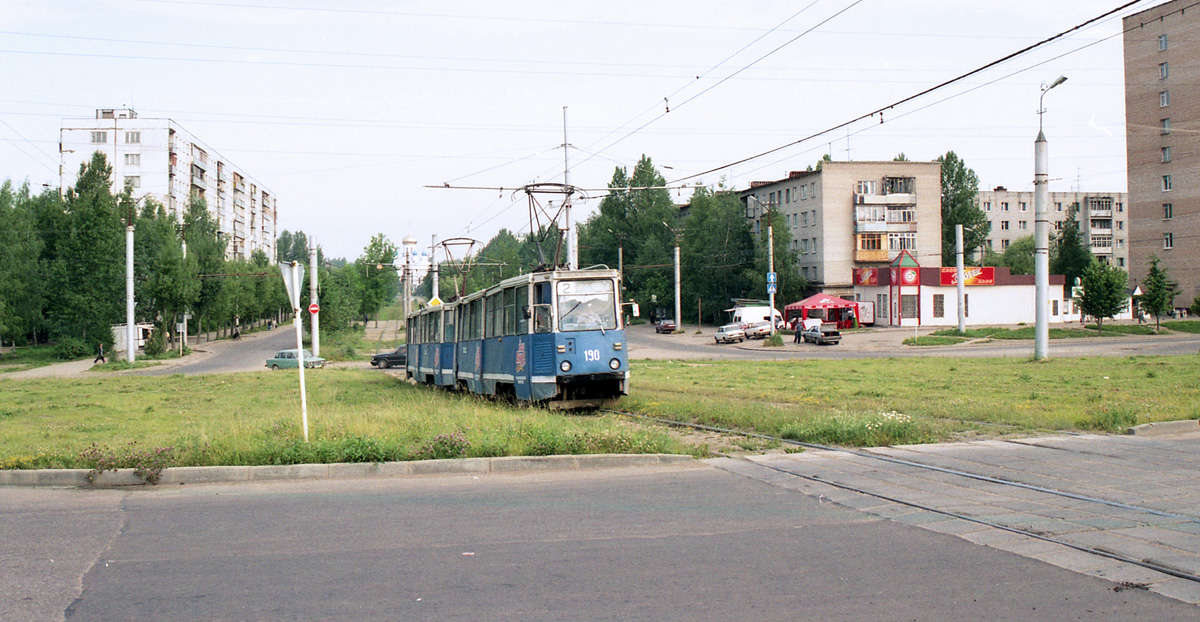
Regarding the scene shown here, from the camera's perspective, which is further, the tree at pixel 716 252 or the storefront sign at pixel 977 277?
the tree at pixel 716 252

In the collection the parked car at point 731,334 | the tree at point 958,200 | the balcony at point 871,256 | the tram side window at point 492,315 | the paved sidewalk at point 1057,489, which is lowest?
the paved sidewalk at point 1057,489

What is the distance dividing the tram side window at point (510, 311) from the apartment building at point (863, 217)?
60.4m

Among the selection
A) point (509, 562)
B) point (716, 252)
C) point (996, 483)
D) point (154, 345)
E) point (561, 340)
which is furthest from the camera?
point (716, 252)

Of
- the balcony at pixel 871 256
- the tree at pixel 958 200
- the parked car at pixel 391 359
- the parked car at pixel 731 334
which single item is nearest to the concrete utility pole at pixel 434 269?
the parked car at pixel 391 359

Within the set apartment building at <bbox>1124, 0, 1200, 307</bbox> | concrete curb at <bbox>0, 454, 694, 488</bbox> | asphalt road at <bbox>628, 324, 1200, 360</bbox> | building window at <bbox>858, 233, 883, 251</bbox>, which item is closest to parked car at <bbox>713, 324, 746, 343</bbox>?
asphalt road at <bbox>628, 324, 1200, 360</bbox>

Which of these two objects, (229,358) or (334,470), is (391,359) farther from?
(334,470)

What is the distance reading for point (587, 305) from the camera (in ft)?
61.8

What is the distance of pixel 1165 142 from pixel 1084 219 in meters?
48.7

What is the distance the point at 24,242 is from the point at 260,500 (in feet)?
215

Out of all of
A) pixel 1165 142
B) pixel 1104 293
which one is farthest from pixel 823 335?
pixel 1165 142

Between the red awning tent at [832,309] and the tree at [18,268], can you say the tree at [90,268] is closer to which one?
the tree at [18,268]

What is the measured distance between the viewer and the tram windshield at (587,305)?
18.6 metres

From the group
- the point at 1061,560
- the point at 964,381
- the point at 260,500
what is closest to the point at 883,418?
the point at 1061,560

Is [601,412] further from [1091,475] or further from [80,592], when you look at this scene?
[80,592]
